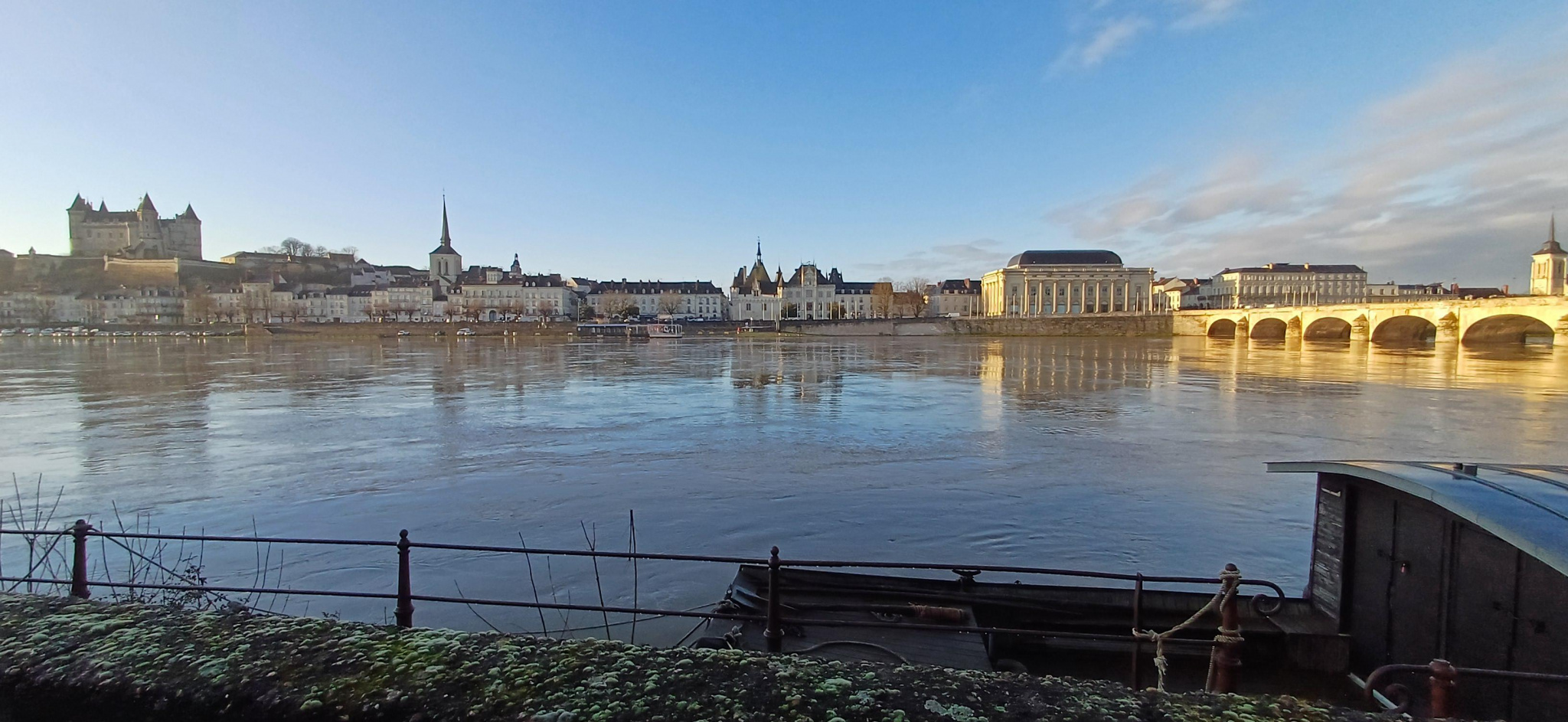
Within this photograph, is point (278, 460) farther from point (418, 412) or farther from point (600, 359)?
point (600, 359)

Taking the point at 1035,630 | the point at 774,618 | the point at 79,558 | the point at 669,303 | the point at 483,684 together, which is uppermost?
the point at 669,303

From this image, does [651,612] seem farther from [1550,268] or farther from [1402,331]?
[1550,268]

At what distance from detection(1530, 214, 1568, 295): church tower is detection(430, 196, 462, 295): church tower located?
537ft

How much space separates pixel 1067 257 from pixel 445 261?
372 feet

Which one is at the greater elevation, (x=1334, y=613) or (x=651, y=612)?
(x=651, y=612)

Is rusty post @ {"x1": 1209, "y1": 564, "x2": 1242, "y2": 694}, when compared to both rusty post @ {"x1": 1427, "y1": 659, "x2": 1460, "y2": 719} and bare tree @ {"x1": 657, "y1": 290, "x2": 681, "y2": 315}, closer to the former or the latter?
rusty post @ {"x1": 1427, "y1": 659, "x2": 1460, "y2": 719}

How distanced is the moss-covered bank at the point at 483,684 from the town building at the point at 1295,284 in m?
158

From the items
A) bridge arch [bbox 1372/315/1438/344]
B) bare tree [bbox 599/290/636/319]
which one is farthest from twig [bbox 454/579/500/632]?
bare tree [bbox 599/290/636/319]

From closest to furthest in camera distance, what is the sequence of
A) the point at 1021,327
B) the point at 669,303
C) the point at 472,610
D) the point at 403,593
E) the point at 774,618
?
the point at 774,618
the point at 403,593
the point at 472,610
the point at 1021,327
the point at 669,303

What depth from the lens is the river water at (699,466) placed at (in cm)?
894

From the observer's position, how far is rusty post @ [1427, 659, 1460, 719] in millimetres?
2240

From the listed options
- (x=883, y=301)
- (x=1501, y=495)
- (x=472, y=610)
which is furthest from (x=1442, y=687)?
(x=883, y=301)

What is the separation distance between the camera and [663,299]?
14000 cm

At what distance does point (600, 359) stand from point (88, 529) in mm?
45199
